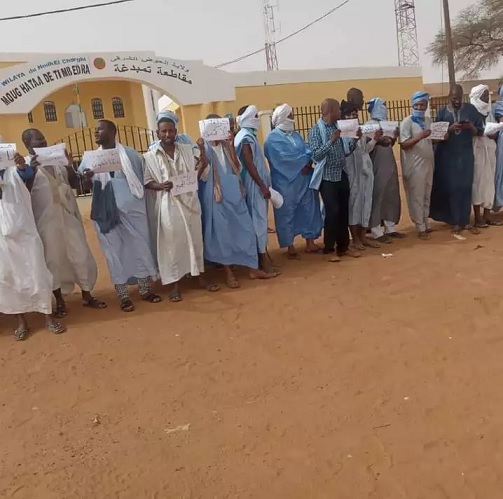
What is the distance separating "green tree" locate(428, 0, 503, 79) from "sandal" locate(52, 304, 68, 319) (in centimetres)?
2944

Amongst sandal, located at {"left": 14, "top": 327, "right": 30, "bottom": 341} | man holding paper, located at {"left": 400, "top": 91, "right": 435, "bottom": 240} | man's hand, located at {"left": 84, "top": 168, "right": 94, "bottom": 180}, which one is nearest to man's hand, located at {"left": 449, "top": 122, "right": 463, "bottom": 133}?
man holding paper, located at {"left": 400, "top": 91, "right": 435, "bottom": 240}

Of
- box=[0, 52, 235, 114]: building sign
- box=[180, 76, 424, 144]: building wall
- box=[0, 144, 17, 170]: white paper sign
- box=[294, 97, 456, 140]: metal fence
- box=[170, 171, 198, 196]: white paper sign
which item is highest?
box=[0, 52, 235, 114]: building sign

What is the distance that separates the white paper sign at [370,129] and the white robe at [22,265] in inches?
147

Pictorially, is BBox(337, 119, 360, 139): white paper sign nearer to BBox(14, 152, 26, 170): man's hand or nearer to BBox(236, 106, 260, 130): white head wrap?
BBox(236, 106, 260, 130): white head wrap

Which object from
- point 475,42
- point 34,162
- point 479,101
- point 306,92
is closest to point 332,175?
point 479,101

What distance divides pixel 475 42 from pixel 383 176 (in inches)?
1077

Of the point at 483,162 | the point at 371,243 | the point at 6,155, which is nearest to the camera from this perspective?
the point at 6,155

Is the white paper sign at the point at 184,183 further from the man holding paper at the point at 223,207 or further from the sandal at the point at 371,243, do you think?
the sandal at the point at 371,243

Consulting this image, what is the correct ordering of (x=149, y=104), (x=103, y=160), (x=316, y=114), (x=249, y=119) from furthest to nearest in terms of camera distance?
(x=149, y=104) < (x=316, y=114) < (x=249, y=119) < (x=103, y=160)

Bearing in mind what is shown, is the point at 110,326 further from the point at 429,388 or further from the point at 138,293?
the point at 429,388

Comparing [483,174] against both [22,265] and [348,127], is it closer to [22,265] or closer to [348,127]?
[348,127]

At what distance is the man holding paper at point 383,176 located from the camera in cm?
661

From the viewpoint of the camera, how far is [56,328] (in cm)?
468

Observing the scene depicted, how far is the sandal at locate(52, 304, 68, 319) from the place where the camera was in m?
5.08
